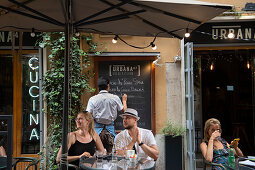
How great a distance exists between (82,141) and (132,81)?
244 centimetres

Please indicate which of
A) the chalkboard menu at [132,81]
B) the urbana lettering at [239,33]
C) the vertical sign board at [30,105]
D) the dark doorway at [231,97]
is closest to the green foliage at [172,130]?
the chalkboard menu at [132,81]

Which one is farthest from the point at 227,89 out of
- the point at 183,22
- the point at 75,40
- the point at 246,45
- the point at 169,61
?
the point at 183,22

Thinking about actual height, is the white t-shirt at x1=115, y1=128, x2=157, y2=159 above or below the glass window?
below

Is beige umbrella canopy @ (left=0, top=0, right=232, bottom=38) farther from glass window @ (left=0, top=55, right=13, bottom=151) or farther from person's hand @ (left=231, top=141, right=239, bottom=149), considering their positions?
glass window @ (left=0, top=55, right=13, bottom=151)

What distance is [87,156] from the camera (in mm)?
3953

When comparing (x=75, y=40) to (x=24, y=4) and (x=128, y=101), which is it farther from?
(x=24, y=4)

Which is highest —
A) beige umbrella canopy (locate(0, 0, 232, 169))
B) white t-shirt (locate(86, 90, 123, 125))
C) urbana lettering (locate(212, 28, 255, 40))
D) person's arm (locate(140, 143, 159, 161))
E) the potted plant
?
urbana lettering (locate(212, 28, 255, 40))

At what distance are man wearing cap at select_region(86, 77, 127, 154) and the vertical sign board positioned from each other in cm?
172

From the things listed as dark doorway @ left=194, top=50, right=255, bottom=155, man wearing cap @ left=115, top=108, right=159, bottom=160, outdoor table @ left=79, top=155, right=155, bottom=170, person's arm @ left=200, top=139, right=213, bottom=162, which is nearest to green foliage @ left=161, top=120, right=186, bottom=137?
person's arm @ left=200, top=139, right=213, bottom=162

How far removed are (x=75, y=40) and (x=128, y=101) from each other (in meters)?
1.68

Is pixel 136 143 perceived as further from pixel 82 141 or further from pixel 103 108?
pixel 103 108

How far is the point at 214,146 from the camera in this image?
14.8 feet

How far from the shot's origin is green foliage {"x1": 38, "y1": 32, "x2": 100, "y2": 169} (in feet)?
19.7

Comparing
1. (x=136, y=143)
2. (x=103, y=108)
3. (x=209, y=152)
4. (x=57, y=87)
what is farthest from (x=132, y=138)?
(x=57, y=87)
